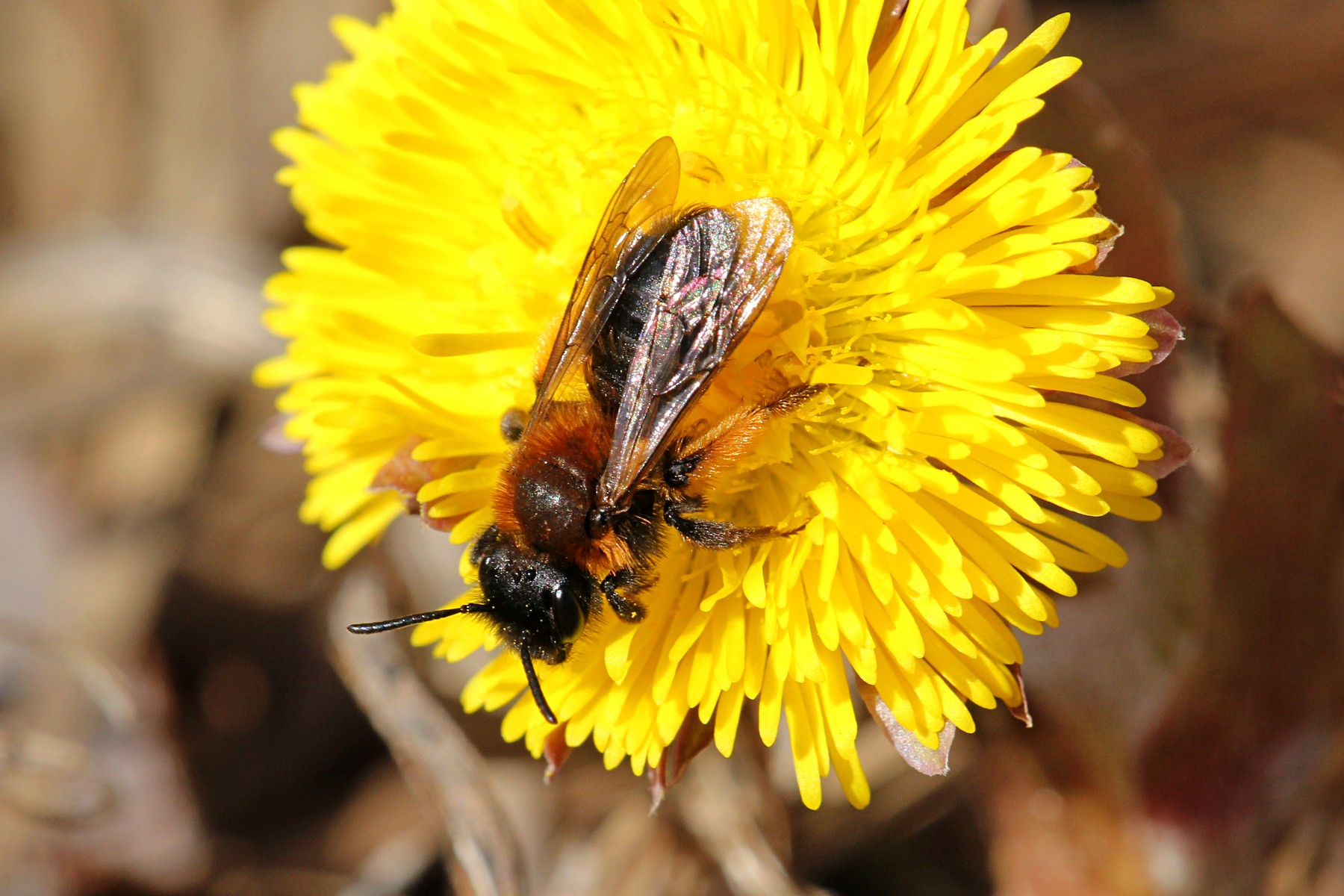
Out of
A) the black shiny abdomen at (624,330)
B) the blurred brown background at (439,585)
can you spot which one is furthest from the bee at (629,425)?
the blurred brown background at (439,585)

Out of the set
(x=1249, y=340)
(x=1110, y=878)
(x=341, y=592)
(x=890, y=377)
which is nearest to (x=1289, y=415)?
(x=1249, y=340)

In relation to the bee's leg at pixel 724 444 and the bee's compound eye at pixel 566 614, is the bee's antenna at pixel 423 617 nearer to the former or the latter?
the bee's compound eye at pixel 566 614

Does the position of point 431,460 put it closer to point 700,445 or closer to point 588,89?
point 700,445

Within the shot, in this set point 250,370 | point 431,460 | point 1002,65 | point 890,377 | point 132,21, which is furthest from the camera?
point 132,21

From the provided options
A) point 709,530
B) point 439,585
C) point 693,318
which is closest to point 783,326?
point 693,318

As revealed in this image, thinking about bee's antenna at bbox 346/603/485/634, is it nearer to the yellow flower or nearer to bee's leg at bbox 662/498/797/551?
the yellow flower

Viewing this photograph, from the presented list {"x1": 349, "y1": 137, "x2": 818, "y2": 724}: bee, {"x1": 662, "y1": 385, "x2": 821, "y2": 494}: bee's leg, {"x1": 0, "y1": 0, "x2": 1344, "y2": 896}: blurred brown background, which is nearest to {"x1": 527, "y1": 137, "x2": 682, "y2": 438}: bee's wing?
{"x1": 349, "y1": 137, "x2": 818, "y2": 724}: bee

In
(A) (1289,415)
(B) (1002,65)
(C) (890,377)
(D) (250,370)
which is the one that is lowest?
(D) (250,370)

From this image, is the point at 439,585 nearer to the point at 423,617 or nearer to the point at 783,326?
the point at 423,617

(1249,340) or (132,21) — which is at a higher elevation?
(1249,340)
